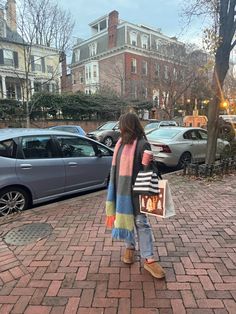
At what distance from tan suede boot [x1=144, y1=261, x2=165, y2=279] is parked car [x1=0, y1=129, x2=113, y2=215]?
290 cm

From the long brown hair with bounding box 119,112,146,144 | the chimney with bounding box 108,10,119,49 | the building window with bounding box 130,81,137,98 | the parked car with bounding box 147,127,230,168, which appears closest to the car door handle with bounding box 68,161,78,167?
the long brown hair with bounding box 119,112,146,144

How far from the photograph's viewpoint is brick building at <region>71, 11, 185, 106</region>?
3184cm

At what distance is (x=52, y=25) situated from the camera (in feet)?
64.4

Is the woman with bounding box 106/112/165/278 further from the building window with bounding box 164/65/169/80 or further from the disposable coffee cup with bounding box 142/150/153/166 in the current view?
the building window with bounding box 164/65/169/80

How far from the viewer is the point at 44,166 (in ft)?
17.8

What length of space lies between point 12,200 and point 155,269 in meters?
3.03

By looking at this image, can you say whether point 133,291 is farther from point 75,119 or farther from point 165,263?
point 75,119

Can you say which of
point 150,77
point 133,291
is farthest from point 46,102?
point 133,291

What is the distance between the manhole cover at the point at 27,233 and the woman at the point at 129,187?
1.48 m

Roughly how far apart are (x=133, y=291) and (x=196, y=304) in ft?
1.93

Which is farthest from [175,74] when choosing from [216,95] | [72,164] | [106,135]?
[72,164]

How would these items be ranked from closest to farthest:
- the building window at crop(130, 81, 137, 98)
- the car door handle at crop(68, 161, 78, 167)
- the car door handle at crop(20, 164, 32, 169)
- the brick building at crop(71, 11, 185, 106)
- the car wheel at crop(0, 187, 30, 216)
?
the car wheel at crop(0, 187, 30, 216) → the car door handle at crop(20, 164, 32, 169) → the car door handle at crop(68, 161, 78, 167) → the brick building at crop(71, 11, 185, 106) → the building window at crop(130, 81, 137, 98)

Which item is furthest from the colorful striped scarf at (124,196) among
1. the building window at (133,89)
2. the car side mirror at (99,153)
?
the building window at (133,89)

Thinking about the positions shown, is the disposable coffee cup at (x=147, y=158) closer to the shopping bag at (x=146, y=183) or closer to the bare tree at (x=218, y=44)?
the shopping bag at (x=146, y=183)
